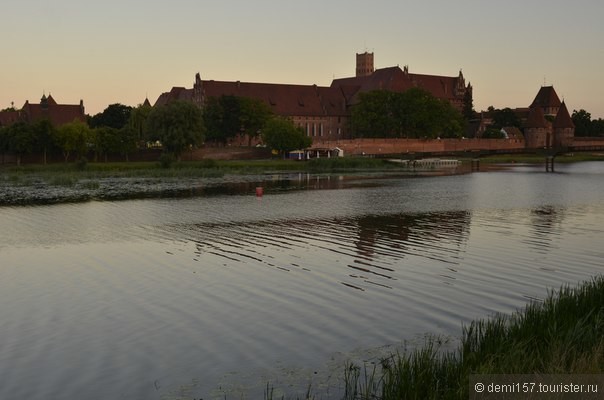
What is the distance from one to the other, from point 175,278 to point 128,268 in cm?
258

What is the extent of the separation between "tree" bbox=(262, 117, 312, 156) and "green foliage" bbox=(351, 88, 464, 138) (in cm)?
2328

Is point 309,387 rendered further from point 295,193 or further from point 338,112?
point 338,112

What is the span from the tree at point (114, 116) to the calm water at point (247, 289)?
102434mm

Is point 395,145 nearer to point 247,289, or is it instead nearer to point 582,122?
point 582,122

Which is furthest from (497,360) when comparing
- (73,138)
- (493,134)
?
(493,134)

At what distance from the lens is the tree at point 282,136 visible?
11519cm

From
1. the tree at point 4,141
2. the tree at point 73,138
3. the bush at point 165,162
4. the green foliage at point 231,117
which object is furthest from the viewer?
the green foliage at point 231,117

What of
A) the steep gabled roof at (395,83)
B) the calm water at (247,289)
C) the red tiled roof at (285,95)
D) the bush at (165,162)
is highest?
the steep gabled roof at (395,83)

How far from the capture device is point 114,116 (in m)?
136

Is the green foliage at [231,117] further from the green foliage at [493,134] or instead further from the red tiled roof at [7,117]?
the green foliage at [493,134]

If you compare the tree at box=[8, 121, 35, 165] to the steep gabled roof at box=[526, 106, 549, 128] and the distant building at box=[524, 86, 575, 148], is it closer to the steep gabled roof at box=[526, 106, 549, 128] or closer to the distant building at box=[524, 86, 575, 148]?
the distant building at box=[524, 86, 575, 148]

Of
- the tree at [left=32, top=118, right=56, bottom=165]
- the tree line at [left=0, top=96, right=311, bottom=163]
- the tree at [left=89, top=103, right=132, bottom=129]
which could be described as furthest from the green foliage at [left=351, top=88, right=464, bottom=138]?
the tree at [left=32, top=118, right=56, bottom=165]

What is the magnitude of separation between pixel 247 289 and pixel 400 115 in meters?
121

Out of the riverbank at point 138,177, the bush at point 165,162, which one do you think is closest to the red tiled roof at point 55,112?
the riverbank at point 138,177
